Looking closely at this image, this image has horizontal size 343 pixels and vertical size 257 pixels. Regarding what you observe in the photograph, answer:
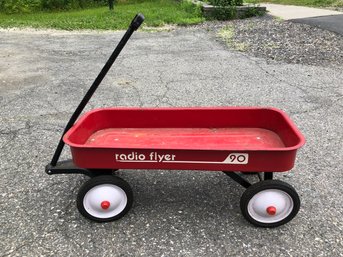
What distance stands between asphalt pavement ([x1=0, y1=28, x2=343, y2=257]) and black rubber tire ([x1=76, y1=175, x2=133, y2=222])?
6 centimetres

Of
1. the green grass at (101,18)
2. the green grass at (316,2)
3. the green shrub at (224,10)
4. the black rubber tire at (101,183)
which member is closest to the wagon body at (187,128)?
the black rubber tire at (101,183)

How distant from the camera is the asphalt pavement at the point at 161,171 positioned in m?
2.60

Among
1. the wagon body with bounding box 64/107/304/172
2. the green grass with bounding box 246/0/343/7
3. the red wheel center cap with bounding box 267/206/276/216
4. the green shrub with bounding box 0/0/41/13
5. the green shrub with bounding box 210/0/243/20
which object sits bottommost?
the green grass with bounding box 246/0/343/7

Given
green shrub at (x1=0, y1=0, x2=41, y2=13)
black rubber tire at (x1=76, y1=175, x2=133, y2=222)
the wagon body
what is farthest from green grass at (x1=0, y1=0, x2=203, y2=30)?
black rubber tire at (x1=76, y1=175, x2=133, y2=222)

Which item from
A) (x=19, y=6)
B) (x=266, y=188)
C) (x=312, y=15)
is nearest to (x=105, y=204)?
(x=266, y=188)

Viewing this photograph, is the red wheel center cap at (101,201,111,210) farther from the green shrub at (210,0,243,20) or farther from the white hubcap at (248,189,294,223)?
the green shrub at (210,0,243,20)

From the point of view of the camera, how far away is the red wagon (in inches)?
99.4

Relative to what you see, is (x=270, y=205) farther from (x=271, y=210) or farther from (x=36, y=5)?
(x=36, y=5)

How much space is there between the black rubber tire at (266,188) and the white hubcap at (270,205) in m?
0.02

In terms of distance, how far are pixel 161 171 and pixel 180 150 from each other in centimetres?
99

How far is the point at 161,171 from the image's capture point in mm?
3455

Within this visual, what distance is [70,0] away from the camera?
41.9ft

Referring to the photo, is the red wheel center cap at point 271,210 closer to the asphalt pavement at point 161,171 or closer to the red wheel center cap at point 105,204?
the asphalt pavement at point 161,171

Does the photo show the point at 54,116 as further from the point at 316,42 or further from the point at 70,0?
the point at 70,0
